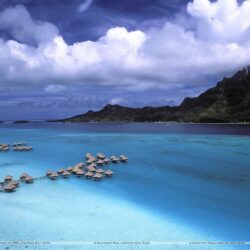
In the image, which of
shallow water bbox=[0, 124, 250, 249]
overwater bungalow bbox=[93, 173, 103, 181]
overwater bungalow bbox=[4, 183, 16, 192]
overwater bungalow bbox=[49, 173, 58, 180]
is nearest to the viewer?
shallow water bbox=[0, 124, 250, 249]

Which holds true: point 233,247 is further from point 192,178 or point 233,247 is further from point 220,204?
point 192,178

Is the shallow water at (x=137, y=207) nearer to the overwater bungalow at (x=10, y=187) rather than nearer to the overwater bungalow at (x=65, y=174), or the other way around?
the overwater bungalow at (x=10, y=187)

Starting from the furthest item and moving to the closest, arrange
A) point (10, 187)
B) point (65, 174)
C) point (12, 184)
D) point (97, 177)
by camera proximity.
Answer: point (65, 174) → point (97, 177) → point (12, 184) → point (10, 187)

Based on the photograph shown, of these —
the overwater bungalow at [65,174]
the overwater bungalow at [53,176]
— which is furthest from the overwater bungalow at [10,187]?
the overwater bungalow at [65,174]

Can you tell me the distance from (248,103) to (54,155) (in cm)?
14556

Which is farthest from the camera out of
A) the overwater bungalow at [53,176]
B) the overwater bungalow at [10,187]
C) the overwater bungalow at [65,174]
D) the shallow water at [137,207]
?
the overwater bungalow at [65,174]

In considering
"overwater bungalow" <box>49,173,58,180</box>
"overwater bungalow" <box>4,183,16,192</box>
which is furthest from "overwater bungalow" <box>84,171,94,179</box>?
"overwater bungalow" <box>4,183,16,192</box>

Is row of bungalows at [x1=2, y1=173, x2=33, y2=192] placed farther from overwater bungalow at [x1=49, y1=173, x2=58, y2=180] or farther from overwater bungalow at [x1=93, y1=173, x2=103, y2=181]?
overwater bungalow at [x1=93, y1=173, x2=103, y2=181]

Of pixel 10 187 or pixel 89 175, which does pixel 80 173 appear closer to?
pixel 89 175

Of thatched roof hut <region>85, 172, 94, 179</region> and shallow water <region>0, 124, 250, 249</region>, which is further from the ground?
thatched roof hut <region>85, 172, 94, 179</region>

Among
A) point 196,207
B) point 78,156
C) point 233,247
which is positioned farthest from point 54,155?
point 233,247

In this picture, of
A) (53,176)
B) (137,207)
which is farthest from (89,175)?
(137,207)

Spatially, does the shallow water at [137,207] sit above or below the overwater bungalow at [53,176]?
below

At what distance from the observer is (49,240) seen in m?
15.1
